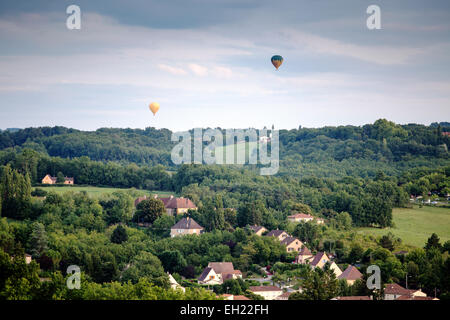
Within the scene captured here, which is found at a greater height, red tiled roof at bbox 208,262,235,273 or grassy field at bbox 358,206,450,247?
grassy field at bbox 358,206,450,247

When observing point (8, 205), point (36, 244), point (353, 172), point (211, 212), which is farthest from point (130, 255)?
point (353, 172)

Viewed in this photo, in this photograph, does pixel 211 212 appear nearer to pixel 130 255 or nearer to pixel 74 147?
pixel 130 255

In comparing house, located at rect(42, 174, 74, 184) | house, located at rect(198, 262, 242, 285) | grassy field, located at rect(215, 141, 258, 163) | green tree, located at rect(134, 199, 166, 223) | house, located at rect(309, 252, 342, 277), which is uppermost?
grassy field, located at rect(215, 141, 258, 163)

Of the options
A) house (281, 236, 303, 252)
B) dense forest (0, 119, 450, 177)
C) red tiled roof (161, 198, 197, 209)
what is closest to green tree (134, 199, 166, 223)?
red tiled roof (161, 198, 197, 209)

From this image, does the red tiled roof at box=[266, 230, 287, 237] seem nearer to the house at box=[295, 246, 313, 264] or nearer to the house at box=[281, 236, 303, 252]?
the house at box=[281, 236, 303, 252]

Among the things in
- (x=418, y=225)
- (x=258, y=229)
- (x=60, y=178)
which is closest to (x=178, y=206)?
(x=258, y=229)

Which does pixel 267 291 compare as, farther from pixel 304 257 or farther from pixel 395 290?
pixel 304 257
